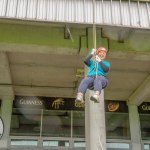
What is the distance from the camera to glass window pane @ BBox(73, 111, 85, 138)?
40.3ft

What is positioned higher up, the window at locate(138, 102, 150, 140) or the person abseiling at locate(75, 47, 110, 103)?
the window at locate(138, 102, 150, 140)

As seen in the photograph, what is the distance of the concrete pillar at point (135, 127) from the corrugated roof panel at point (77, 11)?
6.42 m

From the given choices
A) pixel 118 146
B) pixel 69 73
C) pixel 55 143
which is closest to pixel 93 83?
pixel 69 73

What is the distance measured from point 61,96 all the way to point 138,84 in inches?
129

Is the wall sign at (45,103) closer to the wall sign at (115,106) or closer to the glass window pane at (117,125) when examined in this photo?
the wall sign at (115,106)

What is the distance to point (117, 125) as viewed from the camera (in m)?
12.8

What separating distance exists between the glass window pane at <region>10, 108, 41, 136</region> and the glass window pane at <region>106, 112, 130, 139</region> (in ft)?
9.57

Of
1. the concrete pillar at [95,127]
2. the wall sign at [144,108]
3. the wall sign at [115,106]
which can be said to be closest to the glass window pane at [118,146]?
the wall sign at [115,106]

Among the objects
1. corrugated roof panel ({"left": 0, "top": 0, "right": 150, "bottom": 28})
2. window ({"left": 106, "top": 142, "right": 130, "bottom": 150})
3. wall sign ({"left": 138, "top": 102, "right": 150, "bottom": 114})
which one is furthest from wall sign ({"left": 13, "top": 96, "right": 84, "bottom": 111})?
corrugated roof panel ({"left": 0, "top": 0, "right": 150, "bottom": 28})

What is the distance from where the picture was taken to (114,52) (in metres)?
8.48

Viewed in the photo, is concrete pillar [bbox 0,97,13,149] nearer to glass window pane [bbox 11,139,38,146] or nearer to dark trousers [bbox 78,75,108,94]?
glass window pane [bbox 11,139,38,146]

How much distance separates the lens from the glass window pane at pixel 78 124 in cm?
1229

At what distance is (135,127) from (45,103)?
3.89m

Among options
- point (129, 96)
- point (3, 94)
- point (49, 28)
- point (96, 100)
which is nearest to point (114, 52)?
point (49, 28)
